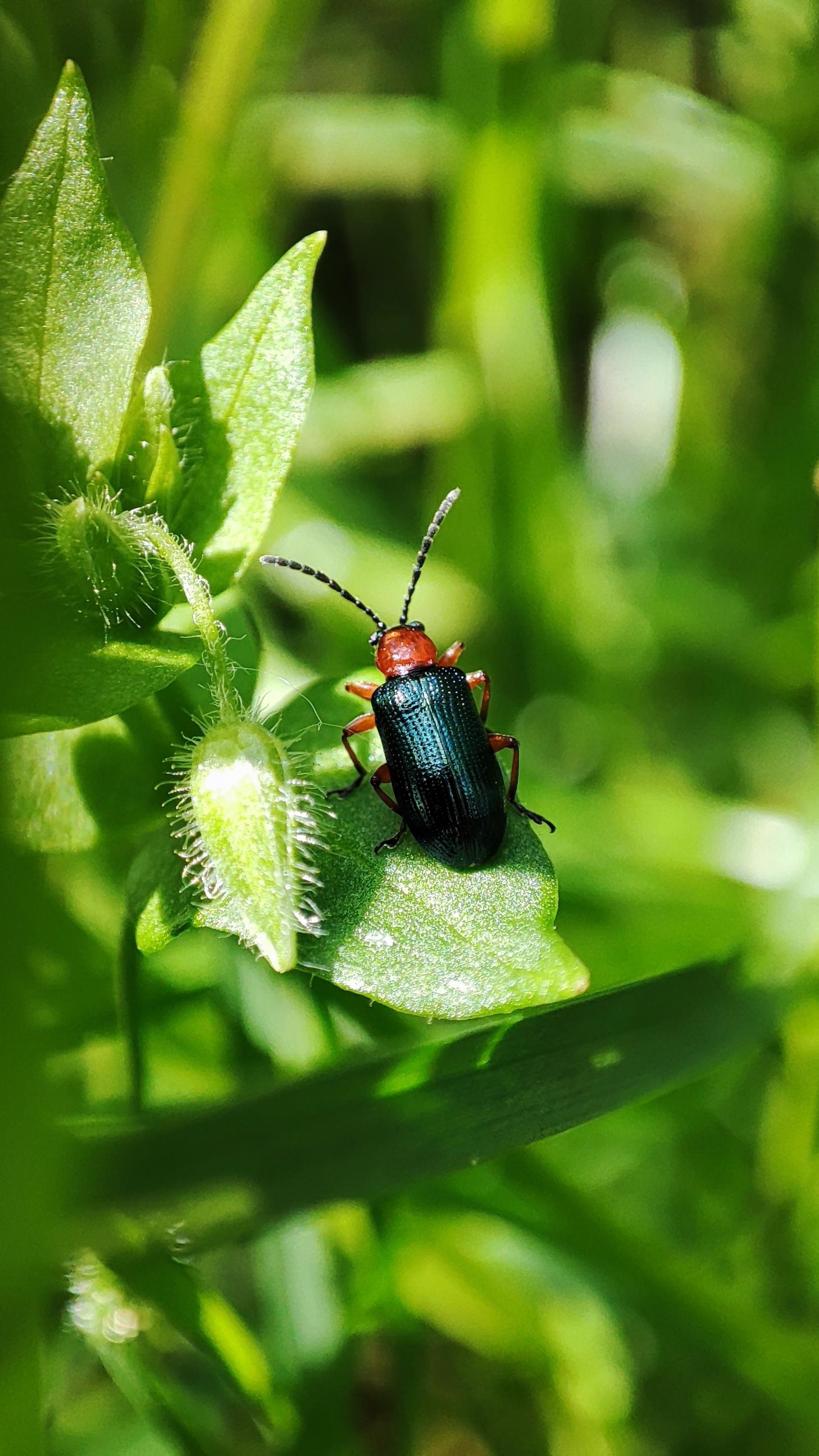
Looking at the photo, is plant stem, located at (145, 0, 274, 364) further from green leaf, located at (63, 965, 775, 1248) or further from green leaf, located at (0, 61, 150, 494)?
green leaf, located at (63, 965, 775, 1248)

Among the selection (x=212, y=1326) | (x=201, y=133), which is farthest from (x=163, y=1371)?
(x=201, y=133)

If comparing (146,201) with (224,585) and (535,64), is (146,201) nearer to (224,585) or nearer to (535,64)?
(535,64)

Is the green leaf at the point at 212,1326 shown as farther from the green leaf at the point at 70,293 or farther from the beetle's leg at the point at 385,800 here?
the green leaf at the point at 70,293

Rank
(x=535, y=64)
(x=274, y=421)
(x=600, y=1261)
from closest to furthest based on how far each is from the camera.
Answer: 1. (x=274, y=421)
2. (x=600, y=1261)
3. (x=535, y=64)

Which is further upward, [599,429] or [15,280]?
[15,280]

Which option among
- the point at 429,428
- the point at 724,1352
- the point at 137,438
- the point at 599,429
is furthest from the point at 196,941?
the point at 599,429

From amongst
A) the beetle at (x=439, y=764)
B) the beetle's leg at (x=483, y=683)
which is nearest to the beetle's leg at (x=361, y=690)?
the beetle at (x=439, y=764)
